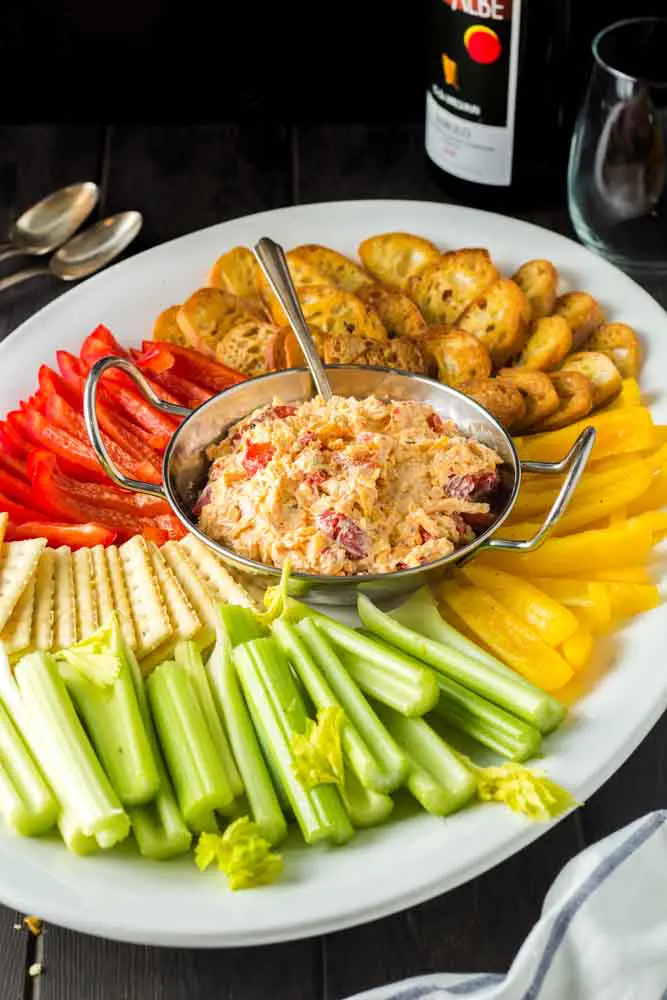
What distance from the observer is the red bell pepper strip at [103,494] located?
317 centimetres

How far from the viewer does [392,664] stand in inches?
103

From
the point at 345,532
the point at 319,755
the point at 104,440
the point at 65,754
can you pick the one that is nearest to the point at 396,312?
the point at 104,440

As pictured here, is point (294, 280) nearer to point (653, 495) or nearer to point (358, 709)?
point (653, 495)

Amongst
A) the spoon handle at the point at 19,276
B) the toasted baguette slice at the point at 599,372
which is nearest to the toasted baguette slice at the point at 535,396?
the toasted baguette slice at the point at 599,372

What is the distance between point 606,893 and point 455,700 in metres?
0.53

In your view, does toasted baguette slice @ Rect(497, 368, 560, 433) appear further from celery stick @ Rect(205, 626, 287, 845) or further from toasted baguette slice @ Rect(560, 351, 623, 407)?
celery stick @ Rect(205, 626, 287, 845)

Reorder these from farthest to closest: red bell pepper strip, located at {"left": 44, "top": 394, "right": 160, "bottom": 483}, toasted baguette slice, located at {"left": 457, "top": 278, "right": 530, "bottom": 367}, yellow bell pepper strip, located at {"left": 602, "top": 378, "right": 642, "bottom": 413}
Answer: toasted baguette slice, located at {"left": 457, "top": 278, "right": 530, "bottom": 367} < yellow bell pepper strip, located at {"left": 602, "top": 378, "right": 642, "bottom": 413} < red bell pepper strip, located at {"left": 44, "top": 394, "right": 160, "bottom": 483}

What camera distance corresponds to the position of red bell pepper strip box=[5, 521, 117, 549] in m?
3.04

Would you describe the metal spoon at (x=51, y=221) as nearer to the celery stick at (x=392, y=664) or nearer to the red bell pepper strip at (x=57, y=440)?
the red bell pepper strip at (x=57, y=440)

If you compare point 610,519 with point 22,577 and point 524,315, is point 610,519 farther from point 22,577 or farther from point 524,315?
point 22,577

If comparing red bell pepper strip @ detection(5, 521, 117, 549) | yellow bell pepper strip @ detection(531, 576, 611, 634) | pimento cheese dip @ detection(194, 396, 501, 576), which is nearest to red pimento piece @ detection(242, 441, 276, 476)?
pimento cheese dip @ detection(194, 396, 501, 576)

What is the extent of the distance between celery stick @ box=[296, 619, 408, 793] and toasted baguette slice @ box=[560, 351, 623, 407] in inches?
44.1

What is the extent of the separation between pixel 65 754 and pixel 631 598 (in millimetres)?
1203

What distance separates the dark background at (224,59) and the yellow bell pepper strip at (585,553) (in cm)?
203
